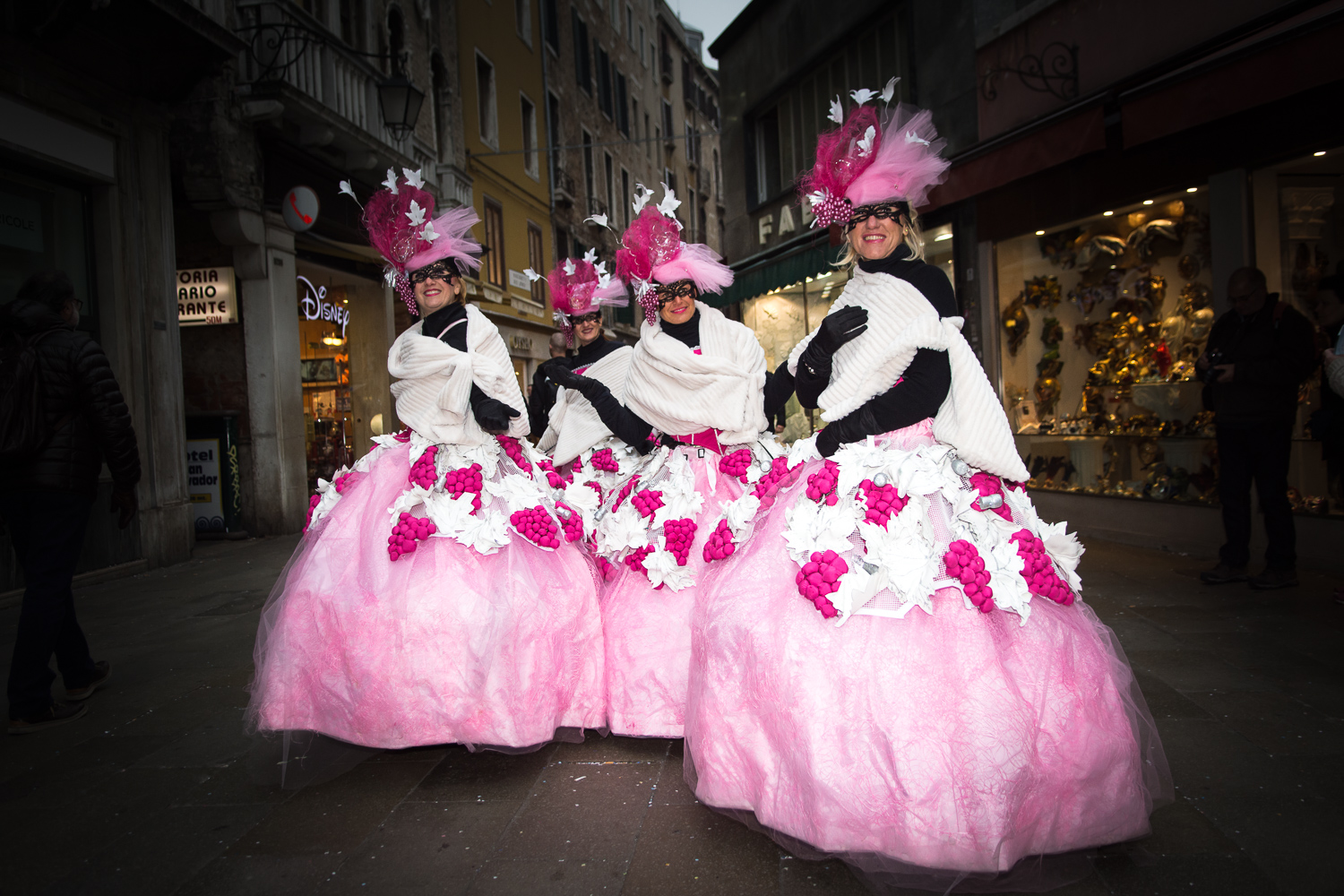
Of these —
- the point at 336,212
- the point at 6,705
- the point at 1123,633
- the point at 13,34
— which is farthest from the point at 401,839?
the point at 336,212

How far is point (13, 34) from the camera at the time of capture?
249 inches

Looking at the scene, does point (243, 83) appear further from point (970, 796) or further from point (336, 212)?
point (970, 796)

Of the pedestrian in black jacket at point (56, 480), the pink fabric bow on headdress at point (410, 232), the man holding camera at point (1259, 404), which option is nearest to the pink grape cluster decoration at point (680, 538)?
the pink fabric bow on headdress at point (410, 232)

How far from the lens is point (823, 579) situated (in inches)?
89.4

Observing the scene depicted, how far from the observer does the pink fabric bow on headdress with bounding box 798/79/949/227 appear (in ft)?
8.55

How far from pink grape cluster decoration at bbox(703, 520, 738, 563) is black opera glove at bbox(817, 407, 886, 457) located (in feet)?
1.71

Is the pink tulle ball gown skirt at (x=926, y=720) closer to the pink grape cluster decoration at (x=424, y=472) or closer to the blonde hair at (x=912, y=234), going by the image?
the blonde hair at (x=912, y=234)

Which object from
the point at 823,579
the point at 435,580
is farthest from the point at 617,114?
the point at 823,579

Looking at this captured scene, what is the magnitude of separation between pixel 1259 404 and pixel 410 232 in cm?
517

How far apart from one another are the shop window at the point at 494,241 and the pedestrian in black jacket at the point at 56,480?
14.7m

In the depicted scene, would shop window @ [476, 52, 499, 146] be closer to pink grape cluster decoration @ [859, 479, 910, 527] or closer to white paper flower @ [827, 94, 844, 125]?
white paper flower @ [827, 94, 844, 125]

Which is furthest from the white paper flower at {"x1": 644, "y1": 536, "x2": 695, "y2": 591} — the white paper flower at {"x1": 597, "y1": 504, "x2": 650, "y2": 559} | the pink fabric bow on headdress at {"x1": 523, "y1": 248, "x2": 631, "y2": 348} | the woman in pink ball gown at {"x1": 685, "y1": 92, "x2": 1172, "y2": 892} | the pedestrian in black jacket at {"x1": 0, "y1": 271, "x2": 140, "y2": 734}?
the pedestrian in black jacket at {"x1": 0, "y1": 271, "x2": 140, "y2": 734}

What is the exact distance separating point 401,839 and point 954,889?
5.35ft

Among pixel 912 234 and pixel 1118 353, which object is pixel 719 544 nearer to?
pixel 912 234
